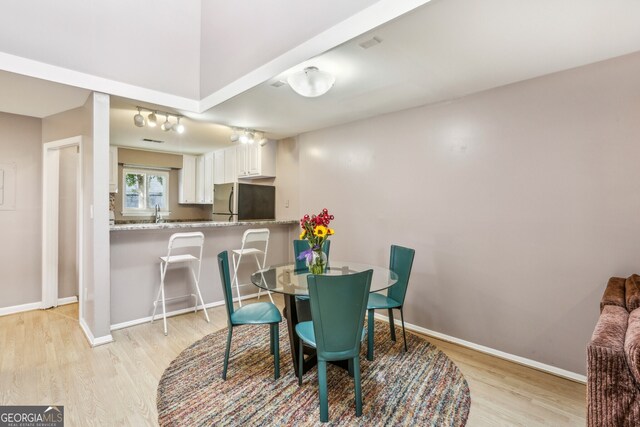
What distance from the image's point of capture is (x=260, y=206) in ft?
16.0

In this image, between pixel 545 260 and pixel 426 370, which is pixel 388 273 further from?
pixel 545 260

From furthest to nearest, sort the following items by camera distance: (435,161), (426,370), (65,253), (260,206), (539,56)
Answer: (260,206) < (65,253) < (435,161) < (426,370) < (539,56)

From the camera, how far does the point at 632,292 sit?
1.69 metres

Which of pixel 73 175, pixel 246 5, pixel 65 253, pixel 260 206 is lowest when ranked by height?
pixel 65 253

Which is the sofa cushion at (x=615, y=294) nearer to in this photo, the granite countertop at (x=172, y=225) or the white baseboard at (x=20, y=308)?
the granite countertop at (x=172, y=225)

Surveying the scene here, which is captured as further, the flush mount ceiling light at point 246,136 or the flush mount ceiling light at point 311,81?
the flush mount ceiling light at point 246,136

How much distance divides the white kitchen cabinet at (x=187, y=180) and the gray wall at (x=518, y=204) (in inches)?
166

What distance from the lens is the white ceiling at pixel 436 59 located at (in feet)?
5.44

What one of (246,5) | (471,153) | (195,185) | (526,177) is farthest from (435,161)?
(195,185)

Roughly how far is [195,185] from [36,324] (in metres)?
3.65

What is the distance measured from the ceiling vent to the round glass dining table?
1630 millimetres

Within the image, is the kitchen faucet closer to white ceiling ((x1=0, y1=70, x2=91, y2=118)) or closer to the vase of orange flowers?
white ceiling ((x1=0, y1=70, x2=91, y2=118))

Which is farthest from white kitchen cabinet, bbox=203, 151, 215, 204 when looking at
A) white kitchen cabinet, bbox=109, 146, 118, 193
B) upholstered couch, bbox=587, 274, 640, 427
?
upholstered couch, bbox=587, 274, 640, 427

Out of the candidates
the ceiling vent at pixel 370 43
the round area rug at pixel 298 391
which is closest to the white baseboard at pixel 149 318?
the round area rug at pixel 298 391
